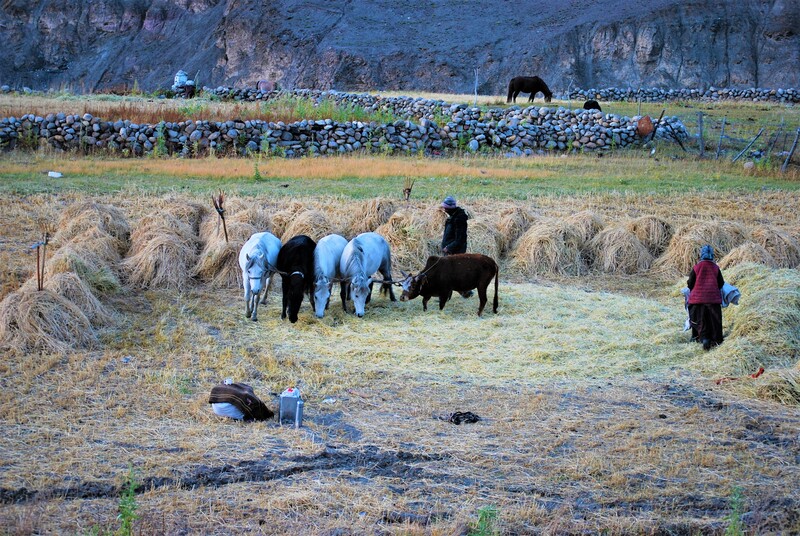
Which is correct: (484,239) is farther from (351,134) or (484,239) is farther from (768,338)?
(351,134)

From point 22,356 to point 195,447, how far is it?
11.0 feet

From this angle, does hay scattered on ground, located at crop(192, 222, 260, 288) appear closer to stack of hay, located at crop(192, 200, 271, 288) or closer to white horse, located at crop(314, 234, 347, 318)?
stack of hay, located at crop(192, 200, 271, 288)

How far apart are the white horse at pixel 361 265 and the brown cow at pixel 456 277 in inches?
24.7

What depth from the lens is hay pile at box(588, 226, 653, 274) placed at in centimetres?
1507

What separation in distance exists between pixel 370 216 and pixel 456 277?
14.3 feet

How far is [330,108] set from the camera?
28688 millimetres

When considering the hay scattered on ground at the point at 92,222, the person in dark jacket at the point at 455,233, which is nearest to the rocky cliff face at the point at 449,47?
the hay scattered on ground at the point at 92,222

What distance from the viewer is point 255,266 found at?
1156 cm

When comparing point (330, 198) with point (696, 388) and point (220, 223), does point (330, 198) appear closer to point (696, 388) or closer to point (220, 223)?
point (220, 223)

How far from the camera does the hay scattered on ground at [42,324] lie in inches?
389

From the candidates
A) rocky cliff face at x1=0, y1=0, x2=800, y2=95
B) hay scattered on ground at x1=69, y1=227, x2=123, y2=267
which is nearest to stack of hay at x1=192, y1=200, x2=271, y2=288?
hay scattered on ground at x1=69, y1=227, x2=123, y2=267

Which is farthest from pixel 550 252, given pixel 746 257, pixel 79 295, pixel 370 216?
pixel 79 295

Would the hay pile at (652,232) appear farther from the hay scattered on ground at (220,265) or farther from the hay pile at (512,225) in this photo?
the hay scattered on ground at (220,265)

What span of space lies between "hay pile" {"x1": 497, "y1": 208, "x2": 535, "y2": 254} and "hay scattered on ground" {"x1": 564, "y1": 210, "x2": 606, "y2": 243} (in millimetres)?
745
